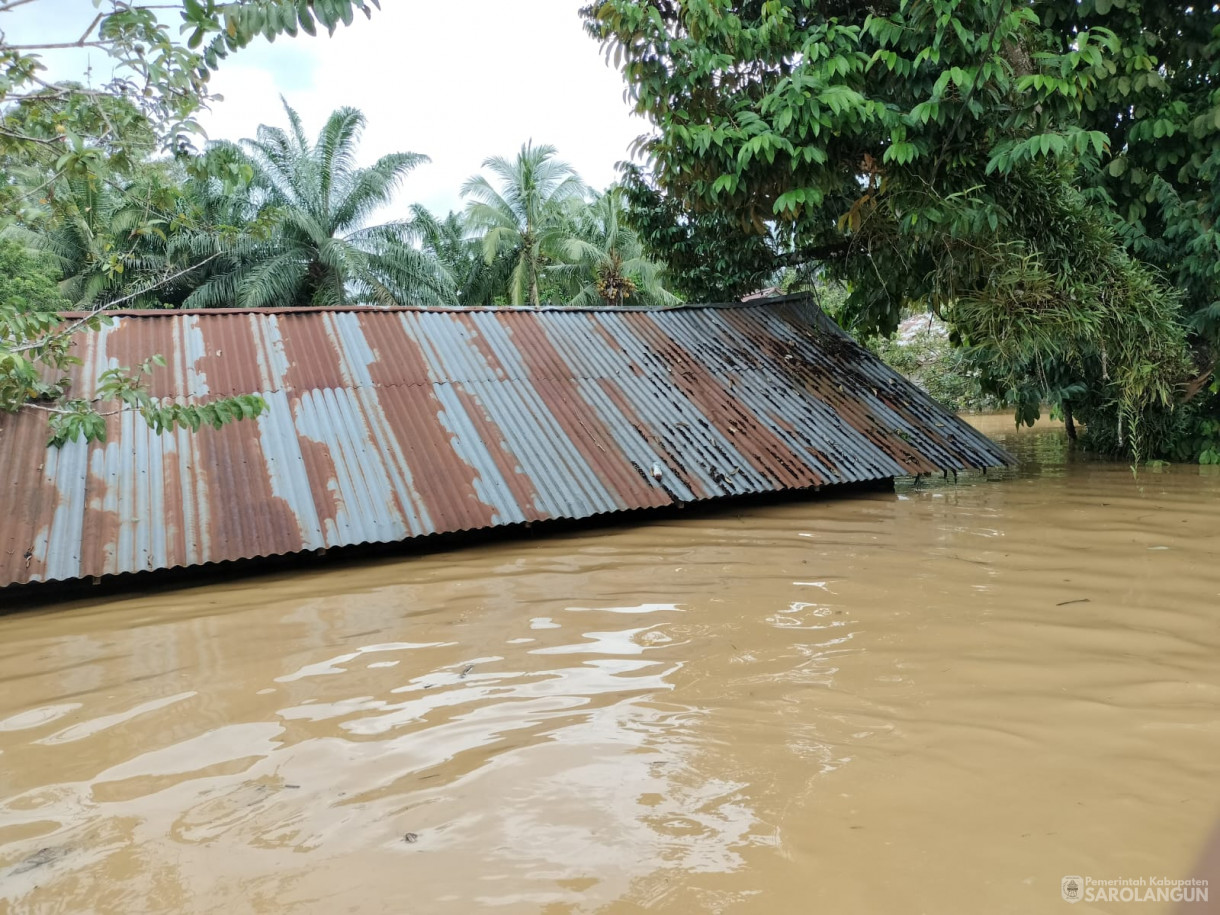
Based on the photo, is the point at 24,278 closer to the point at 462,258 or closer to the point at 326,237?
the point at 326,237

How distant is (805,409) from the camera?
8141 millimetres

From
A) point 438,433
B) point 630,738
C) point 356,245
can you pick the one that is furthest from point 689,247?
point 356,245

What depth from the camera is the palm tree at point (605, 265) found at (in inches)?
875

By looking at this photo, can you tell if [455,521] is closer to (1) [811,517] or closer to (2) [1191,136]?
(1) [811,517]

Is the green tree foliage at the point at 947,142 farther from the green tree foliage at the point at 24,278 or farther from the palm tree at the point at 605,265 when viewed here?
the green tree foliage at the point at 24,278

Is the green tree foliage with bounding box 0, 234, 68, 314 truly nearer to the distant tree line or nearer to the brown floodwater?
the distant tree line

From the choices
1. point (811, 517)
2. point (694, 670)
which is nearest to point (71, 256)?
point (811, 517)

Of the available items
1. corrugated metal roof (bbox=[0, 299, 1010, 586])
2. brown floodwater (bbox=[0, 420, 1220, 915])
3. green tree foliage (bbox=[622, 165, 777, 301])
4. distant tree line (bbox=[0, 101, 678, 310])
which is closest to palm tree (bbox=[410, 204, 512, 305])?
distant tree line (bbox=[0, 101, 678, 310])

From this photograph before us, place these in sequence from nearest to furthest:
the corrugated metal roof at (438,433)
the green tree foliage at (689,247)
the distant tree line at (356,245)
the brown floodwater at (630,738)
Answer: the brown floodwater at (630,738) → the corrugated metal roof at (438,433) → the green tree foliage at (689,247) → the distant tree line at (356,245)

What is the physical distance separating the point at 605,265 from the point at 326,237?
7844mm

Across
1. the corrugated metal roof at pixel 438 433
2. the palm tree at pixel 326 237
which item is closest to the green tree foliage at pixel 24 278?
the palm tree at pixel 326 237

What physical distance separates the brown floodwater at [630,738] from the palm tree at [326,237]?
1812cm

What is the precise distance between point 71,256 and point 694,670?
25.4m

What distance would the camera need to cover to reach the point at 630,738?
9.07ft
